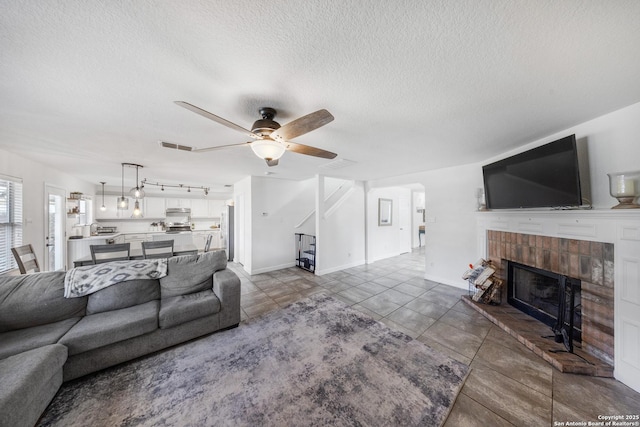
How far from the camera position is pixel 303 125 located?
1516mm

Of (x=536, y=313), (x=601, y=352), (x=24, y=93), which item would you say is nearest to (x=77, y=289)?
(x=24, y=93)

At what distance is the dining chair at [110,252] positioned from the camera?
10.2 feet

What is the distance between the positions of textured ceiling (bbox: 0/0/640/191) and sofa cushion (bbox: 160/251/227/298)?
1572 millimetres

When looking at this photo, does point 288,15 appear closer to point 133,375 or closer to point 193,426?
point 193,426

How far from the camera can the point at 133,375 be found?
1800 millimetres

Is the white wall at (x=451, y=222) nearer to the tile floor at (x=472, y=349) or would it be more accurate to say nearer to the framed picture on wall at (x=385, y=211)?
the tile floor at (x=472, y=349)

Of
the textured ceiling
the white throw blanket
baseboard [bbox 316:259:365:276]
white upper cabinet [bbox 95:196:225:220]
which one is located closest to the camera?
the textured ceiling

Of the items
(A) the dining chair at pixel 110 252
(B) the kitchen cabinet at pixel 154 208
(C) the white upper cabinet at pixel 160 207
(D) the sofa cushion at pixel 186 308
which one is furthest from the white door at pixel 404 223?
(B) the kitchen cabinet at pixel 154 208

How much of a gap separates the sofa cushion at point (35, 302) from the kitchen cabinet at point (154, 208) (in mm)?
5983

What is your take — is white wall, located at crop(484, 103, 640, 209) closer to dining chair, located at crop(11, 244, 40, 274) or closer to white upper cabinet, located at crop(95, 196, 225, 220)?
dining chair, located at crop(11, 244, 40, 274)

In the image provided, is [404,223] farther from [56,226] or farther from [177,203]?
[56,226]

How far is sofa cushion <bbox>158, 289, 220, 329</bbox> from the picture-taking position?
2.08m

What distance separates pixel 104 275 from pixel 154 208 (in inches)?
246

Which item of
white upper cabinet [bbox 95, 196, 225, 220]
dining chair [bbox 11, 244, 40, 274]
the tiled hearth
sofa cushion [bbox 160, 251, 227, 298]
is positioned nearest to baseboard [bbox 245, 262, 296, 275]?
sofa cushion [bbox 160, 251, 227, 298]
